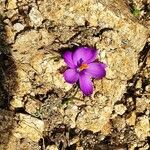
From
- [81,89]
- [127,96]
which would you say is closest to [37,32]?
[81,89]

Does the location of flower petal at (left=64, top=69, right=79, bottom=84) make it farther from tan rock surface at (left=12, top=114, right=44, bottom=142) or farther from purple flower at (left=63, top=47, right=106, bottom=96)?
tan rock surface at (left=12, top=114, right=44, bottom=142)

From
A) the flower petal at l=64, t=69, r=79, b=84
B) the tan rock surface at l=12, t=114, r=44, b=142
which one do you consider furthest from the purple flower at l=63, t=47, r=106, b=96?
the tan rock surface at l=12, t=114, r=44, b=142

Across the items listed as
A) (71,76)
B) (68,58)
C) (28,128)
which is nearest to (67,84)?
(71,76)

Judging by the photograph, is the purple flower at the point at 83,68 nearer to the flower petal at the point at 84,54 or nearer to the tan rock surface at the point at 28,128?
the flower petal at the point at 84,54

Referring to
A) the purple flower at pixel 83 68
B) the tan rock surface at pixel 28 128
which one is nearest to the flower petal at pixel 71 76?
the purple flower at pixel 83 68

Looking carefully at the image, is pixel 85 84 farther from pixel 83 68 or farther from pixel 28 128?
pixel 28 128
